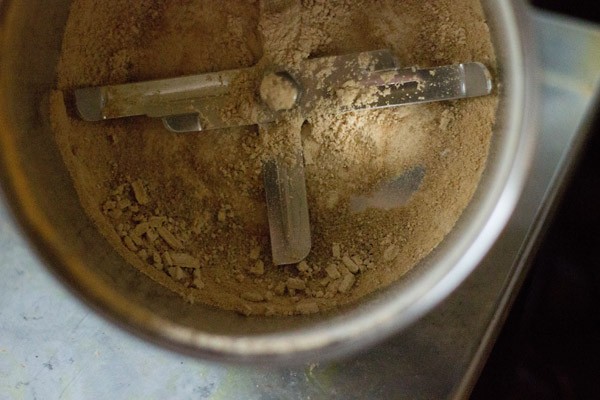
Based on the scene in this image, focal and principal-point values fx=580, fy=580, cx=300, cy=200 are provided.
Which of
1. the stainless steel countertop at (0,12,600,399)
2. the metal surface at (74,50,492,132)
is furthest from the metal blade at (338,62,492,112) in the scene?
the stainless steel countertop at (0,12,600,399)

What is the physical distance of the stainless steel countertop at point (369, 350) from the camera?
2.23 ft

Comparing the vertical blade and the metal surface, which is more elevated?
the metal surface

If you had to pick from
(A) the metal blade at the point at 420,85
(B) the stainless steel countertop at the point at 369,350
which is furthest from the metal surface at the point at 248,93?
(B) the stainless steel countertop at the point at 369,350

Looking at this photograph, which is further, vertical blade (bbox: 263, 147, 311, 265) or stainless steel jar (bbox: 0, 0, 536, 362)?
vertical blade (bbox: 263, 147, 311, 265)

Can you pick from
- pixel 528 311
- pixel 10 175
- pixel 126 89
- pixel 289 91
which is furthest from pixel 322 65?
pixel 528 311

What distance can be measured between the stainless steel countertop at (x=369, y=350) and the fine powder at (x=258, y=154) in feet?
0.38

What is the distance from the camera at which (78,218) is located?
60cm

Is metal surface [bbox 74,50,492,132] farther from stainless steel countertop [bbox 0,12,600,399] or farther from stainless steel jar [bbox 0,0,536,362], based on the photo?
stainless steel countertop [bbox 0,12,600,399]

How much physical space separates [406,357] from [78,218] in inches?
15.7

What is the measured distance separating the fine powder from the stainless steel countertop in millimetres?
116

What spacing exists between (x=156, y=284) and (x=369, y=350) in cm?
26

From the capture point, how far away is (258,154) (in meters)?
0.68

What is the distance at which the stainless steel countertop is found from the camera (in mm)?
679

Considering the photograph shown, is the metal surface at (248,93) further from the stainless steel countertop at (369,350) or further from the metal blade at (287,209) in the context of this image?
the stainless steel countertop at (369,350)
